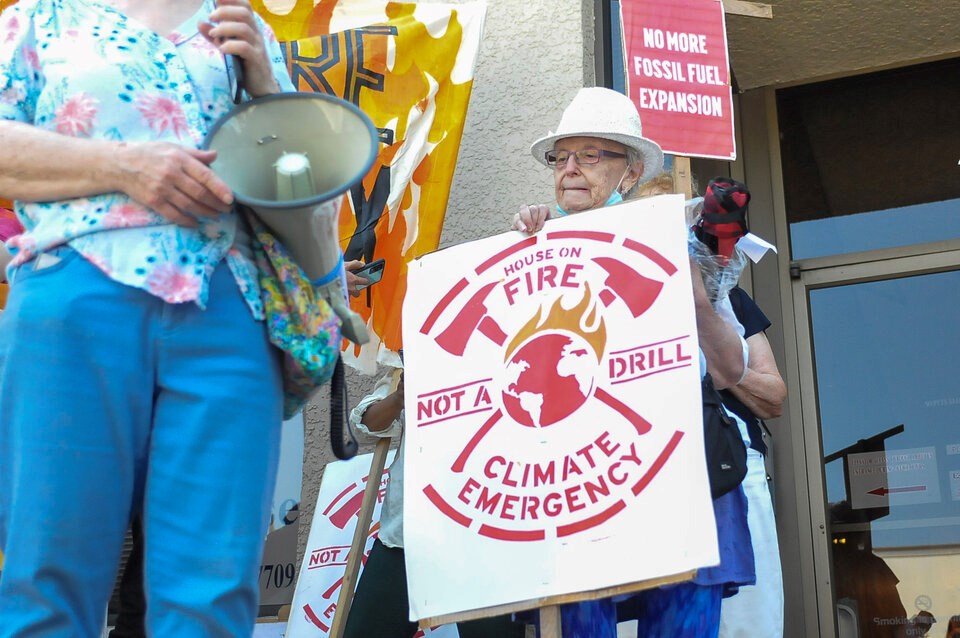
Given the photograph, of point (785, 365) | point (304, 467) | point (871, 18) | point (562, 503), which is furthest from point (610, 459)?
point (871, 18)

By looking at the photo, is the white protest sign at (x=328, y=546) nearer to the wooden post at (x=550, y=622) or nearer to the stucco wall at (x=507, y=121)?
the stucco wall at (x=507, y=121)

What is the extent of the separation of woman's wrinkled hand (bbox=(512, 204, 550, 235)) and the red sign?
99 centimetres

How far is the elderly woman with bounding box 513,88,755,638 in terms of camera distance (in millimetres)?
2783

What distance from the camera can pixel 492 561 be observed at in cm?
280

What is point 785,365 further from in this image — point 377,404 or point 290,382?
point 290,382

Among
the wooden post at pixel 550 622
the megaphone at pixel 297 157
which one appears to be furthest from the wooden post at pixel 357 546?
the megaphone at pixel 297 157

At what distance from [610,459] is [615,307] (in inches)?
15.3

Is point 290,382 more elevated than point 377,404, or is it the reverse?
point 377,404

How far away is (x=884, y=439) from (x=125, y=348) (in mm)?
4135

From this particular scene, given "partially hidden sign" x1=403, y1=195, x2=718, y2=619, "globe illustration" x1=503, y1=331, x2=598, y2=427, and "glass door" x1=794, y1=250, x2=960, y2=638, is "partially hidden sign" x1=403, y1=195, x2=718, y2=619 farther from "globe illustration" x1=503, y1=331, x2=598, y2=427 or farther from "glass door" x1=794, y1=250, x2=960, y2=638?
"glass door" x1=794, y1=250, x2=960, y2=638

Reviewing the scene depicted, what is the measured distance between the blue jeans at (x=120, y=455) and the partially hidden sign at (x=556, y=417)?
4.23ft

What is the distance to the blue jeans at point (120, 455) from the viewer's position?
143 cm

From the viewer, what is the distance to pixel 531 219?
3094 millimetres

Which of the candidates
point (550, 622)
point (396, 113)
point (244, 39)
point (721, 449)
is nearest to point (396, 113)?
point (396, 113)
